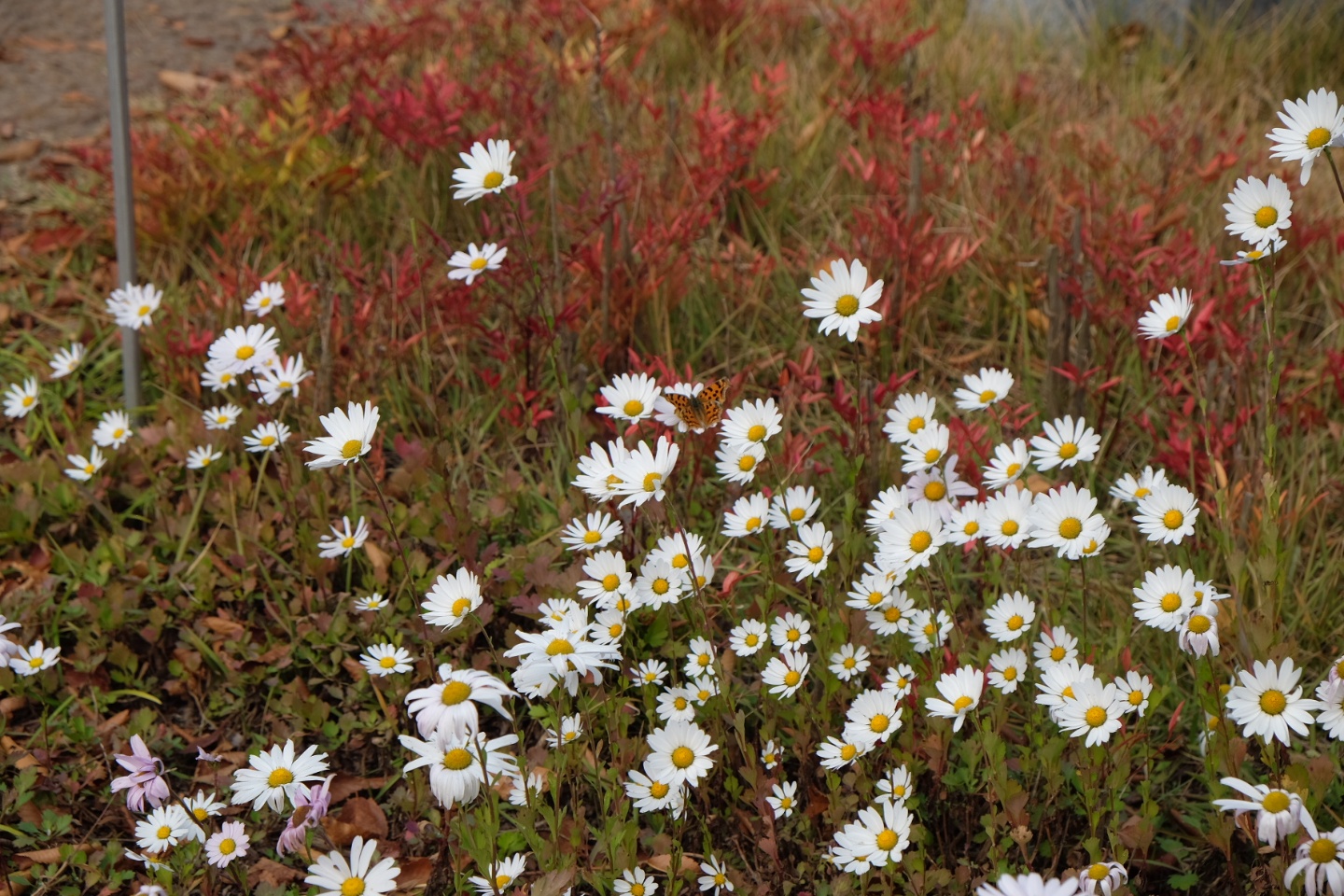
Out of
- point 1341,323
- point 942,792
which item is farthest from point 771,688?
point 1341,323

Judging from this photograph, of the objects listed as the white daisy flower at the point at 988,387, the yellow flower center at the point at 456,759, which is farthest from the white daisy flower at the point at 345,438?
the white daisy flower at the point at 988,387

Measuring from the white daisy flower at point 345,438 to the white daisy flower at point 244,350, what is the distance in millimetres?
739

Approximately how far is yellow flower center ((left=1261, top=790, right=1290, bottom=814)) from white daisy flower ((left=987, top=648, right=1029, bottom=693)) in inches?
18.2

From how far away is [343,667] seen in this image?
103 inches

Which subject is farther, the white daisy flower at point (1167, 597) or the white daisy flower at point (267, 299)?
the white daisy flower at point (267, 299)

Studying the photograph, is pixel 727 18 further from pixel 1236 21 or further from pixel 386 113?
pixel 1236 21

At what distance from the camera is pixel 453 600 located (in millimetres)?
1998

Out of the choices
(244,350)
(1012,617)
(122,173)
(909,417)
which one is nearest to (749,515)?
(909,417)

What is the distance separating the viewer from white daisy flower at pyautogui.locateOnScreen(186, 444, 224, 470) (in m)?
2.78

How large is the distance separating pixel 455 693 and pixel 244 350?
55.6 inches

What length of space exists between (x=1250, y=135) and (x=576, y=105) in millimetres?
2457

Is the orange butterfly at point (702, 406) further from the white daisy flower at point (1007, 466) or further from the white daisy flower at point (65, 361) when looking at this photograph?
the white daisy flower at point (65, 361)

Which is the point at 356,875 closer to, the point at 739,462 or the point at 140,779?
the point at 140,779

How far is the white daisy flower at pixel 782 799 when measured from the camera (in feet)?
6.65
